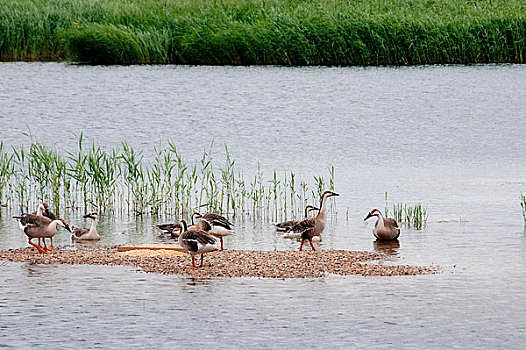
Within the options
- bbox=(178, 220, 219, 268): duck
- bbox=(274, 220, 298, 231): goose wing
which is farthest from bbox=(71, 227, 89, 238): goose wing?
bbox=(178, 220, 219, 268): duck

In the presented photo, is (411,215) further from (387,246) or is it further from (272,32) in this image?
(272,32)

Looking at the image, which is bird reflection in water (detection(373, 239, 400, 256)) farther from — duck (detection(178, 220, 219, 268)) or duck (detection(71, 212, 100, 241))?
duck (detection(71, 212, 100, 241))

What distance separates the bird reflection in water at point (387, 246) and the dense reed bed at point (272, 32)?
32890 millimetres

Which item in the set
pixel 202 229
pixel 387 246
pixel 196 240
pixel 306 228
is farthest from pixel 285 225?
pixel 196 240

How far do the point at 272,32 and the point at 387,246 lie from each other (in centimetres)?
3406

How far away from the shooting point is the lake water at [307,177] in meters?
12.0

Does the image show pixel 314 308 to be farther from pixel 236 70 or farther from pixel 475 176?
pixel 236 70

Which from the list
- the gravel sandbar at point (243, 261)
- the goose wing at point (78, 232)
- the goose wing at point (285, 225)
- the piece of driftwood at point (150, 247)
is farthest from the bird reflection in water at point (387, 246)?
the goose wing at point (78, 232)

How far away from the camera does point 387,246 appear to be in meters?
18.0

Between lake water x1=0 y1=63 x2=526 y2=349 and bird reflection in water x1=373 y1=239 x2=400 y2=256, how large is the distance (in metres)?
0.10

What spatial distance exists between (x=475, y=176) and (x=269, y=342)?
645 inches

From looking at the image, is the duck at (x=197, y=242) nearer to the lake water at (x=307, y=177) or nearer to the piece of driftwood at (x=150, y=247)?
the lake water at (x=307, y=177)

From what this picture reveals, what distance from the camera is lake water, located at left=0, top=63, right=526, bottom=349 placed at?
12047 mm

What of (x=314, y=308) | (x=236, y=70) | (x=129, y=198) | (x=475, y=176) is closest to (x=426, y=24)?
(x=236, y=70)
